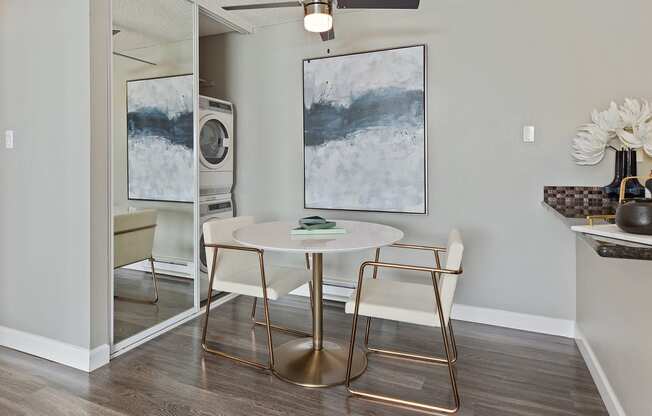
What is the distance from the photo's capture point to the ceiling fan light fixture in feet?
6.40

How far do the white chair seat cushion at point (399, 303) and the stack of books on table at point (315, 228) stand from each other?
367 mm

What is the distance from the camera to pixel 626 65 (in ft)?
8.33

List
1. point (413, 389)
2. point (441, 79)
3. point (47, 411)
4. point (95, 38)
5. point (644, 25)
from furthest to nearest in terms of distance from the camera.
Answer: point (441, 79) → point (644, 25) → point (95, 38) → point (413, 389) → point (47, 411)

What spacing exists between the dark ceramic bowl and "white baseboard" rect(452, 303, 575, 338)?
1.73 metres

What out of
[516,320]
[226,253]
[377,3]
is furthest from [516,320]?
[377,3]

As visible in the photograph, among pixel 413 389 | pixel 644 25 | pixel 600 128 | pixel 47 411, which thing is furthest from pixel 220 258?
pixel 644 25

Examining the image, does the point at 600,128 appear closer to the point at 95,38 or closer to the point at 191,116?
the point at 191,116

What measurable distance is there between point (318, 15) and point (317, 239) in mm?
1110

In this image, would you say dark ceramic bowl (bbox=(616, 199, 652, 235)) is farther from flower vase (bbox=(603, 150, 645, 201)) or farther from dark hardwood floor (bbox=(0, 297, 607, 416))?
flower vase (bbox=(603, 150, 645, 201))

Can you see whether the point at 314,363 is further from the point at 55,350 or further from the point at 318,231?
the point at 55,350

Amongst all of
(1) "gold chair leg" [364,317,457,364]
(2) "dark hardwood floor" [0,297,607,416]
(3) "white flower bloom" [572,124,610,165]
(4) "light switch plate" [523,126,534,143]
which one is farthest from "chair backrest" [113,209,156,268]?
(3) "white flower bloom" [572,124,610,165]

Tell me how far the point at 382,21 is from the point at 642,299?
254 cm

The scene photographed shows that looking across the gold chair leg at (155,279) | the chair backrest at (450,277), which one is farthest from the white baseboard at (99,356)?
the chair backrest at (450,277)

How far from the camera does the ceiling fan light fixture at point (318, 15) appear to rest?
1949 mm
